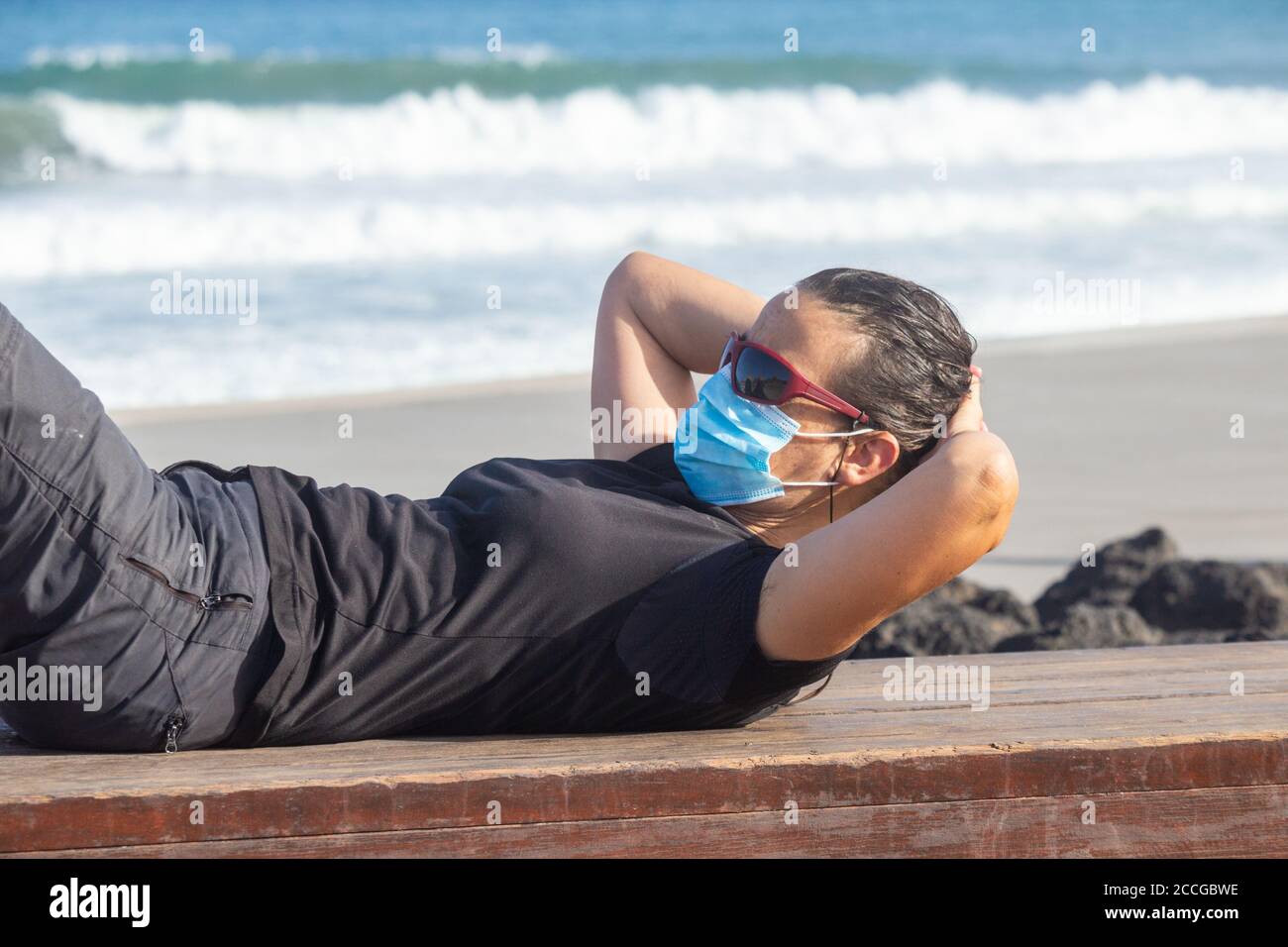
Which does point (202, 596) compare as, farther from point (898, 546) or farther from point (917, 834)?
point (917, 834)

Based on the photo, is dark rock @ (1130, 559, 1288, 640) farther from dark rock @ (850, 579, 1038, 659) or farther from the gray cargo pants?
the gray cargo pants

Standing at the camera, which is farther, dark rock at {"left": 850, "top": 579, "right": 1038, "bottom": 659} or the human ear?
dark rock at {"left": 850, "top": 579, "right": 1038, "bottom": 659}

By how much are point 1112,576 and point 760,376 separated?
3.33 meters

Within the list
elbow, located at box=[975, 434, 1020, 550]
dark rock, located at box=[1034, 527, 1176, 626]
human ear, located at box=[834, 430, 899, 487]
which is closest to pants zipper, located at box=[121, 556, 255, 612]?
human ear, located at box=[834, 430, 899, 487]

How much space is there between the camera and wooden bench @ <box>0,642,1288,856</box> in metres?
2.46

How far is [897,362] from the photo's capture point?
2.89 meters

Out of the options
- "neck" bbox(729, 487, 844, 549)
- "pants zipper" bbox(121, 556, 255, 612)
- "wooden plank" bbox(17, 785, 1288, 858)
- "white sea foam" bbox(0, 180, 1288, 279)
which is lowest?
"wooden plank" bbox(17, 785, 1288, 858)

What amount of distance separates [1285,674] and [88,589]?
7.71 ft

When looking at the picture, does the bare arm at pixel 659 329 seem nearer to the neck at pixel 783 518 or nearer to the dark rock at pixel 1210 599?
the neck at pixel 783 518

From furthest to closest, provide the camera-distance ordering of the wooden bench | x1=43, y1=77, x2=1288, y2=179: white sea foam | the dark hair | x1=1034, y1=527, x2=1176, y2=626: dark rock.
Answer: x1=43, y1=77, x2=1288, y2=179: white sea foam → x1=1034, y1=527, x2=1176, y2=626: dark rock → the dark hair → the wooden bench

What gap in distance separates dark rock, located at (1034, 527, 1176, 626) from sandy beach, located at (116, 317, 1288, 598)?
1.76 feet

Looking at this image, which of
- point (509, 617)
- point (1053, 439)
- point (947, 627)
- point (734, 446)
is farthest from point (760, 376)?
point (1053, 439)
